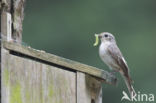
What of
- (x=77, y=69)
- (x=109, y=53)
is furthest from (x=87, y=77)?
(x=109, y=53)

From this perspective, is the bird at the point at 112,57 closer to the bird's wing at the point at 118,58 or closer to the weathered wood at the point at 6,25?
the bird's wing at the point at 118,58

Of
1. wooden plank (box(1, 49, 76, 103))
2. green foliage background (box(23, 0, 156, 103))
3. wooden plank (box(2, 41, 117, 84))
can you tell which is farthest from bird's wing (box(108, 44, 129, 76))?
green foliage background (box(23, 0, 156, 103))

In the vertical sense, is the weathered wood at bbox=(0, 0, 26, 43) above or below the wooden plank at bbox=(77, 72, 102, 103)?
above

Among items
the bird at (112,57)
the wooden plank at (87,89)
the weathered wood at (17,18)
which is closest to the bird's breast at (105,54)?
the bird at (112,57)

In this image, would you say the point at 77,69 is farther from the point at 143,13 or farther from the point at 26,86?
the point at 143,13

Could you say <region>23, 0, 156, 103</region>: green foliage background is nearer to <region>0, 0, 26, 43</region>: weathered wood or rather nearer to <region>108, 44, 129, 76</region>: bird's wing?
<region>108, 44, 129, 76</region>: bird's wing

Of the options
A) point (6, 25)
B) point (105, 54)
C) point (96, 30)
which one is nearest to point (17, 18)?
point (6, 25)
